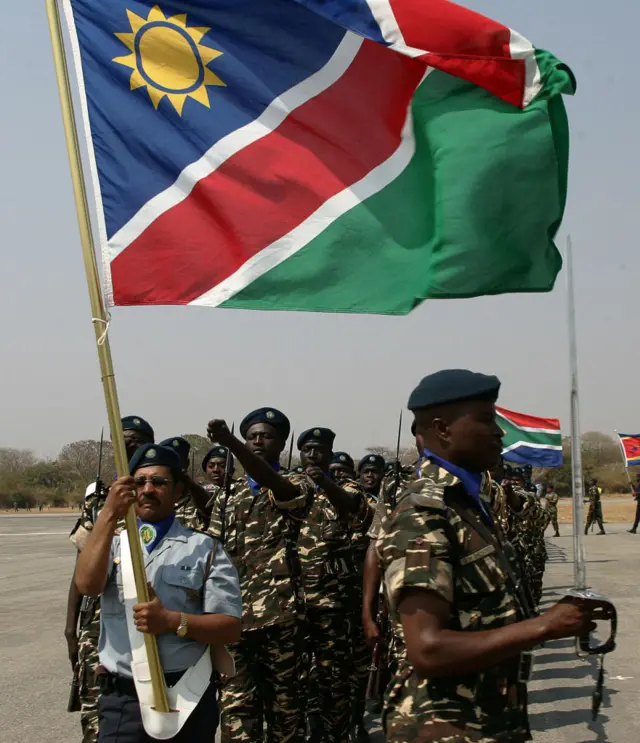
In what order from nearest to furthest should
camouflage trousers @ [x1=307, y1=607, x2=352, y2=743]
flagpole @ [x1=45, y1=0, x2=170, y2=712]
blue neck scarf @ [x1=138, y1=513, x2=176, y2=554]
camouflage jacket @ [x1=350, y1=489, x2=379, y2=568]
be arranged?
1. flagpole @ [x1=45, y1=0, x2=170, y2=712]
2. blue neck scarf @ [x1=138, y1=513, x2=176, y2=554]
3. camouflage trousers @ [x1=307, y1=607, x2=352, y2=743]
4. camouflage jacket @ [x1=350, y1=489, x2=379, y2=568]

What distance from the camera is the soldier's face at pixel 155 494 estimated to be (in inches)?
147

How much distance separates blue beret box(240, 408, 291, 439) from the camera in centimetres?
559

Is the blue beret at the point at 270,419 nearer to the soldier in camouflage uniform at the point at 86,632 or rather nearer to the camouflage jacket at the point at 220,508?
the camouflage jacket at the point at 220,508

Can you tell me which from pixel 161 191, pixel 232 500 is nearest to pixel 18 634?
pixel 232 500

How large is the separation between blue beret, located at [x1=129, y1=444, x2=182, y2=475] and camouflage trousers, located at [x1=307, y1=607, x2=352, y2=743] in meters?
2.88

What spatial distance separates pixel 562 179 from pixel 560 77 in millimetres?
455

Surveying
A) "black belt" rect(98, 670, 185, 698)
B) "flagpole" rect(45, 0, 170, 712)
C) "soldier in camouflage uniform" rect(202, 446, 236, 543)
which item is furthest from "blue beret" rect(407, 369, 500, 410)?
"soldier in camouflage uniform" rect(202, 446, 236, 543)

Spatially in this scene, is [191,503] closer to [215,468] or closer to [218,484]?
[218,484]

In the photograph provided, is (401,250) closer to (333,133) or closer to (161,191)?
(333,133)

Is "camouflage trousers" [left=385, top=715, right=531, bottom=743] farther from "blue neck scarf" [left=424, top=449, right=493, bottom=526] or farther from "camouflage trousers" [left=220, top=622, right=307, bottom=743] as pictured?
"camouflage trousers" [left=220, top=622, right=307, bottom=743]

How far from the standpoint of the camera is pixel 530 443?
15414 millimetres

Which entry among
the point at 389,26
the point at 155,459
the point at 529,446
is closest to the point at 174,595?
the point at 155,459

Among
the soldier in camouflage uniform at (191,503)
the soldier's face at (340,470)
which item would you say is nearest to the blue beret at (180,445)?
the soldier in camouflage uniform at (191,503)

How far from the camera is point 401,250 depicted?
4285mm
